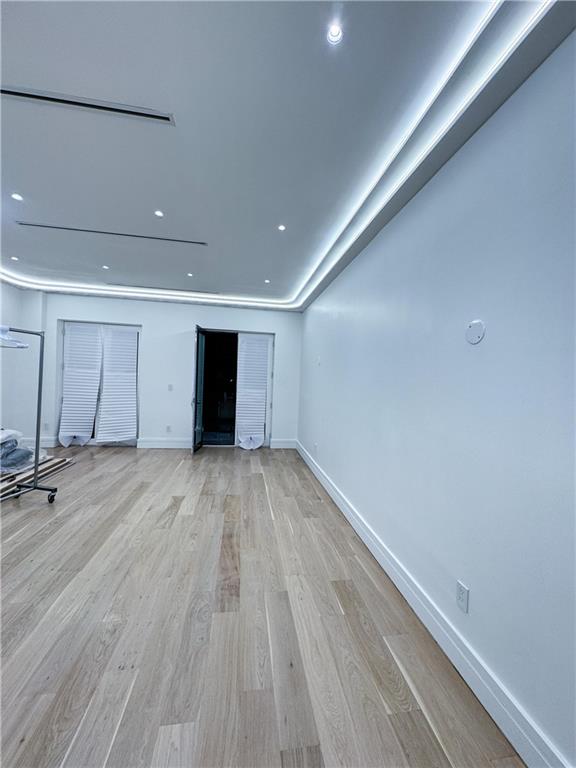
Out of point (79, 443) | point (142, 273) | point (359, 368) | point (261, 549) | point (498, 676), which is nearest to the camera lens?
point (498, 676)

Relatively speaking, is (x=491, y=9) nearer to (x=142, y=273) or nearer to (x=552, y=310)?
(x=552, y=310)

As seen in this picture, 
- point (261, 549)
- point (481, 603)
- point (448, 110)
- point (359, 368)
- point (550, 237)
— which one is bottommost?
point (261, 549)

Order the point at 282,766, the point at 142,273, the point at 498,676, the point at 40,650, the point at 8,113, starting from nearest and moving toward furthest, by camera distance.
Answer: the point at 282,766
the point at 498,676
the point at 40,650
the point at 8,113
the point at 142,273

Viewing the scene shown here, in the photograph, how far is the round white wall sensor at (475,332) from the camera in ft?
4.40

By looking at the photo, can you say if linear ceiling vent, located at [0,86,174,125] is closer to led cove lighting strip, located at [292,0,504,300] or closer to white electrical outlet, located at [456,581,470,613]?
led cove lighting strip, located at [292,0,504,300]

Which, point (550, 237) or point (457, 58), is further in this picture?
point (457, 58)

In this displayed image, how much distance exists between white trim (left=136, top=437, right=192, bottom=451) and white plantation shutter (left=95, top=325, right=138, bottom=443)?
196 mm

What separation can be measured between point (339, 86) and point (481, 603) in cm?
251

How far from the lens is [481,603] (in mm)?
1272

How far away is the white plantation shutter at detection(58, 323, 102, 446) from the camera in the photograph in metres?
5.14

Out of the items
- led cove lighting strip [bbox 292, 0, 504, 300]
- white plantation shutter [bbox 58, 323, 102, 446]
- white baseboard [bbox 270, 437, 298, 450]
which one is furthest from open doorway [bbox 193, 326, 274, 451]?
led cove lighting strip [bbox 292, 0, 504, 300]

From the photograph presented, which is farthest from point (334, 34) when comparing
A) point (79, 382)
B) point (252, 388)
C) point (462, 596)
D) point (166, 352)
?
point (79, 382)

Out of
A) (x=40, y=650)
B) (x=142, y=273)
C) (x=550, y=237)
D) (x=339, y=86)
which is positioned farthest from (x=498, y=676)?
(x=142, y=273)

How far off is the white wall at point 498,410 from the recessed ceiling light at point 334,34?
794mm
